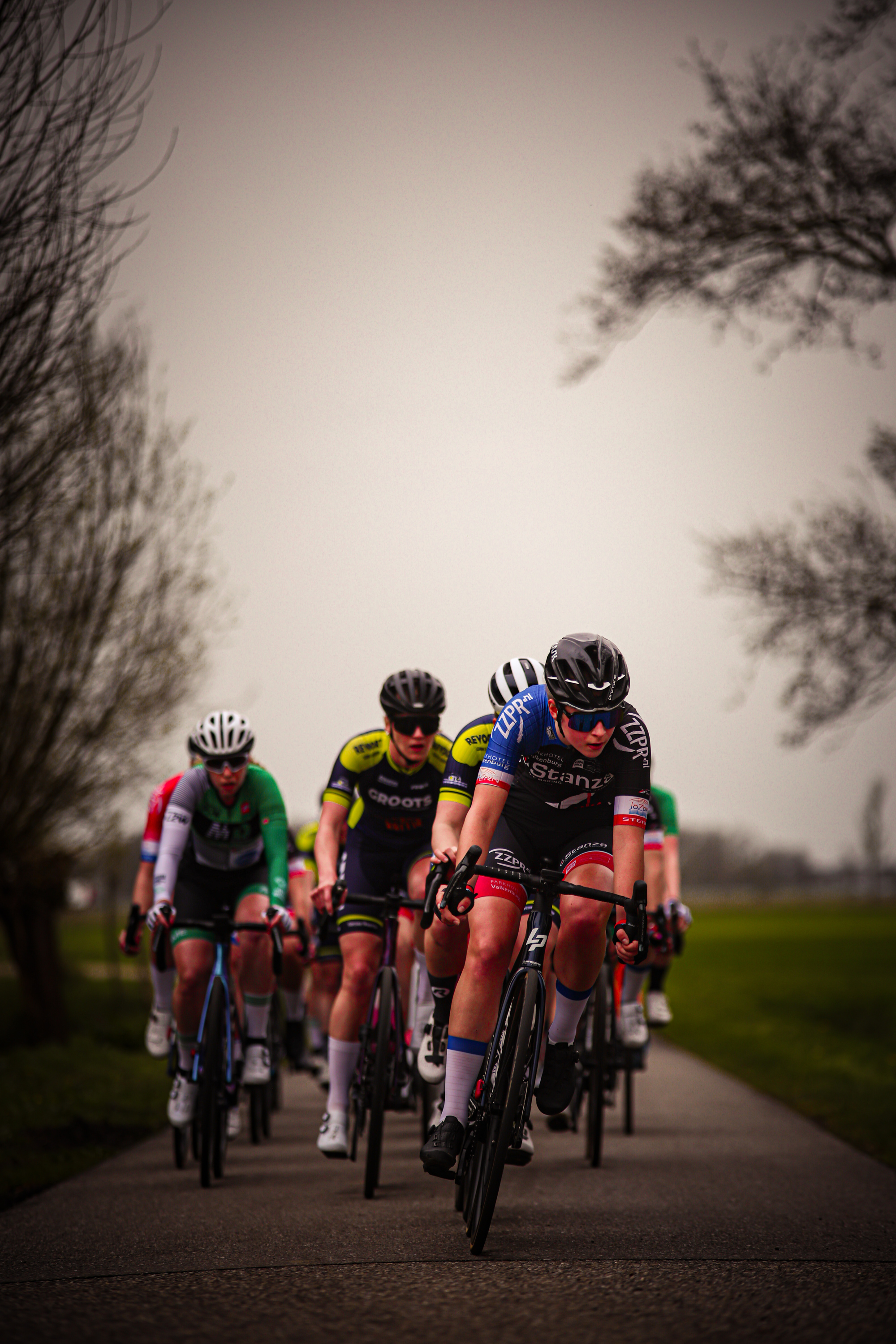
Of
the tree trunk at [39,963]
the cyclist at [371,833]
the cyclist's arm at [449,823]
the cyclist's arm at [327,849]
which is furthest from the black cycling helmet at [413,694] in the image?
the tree trunk at [39,963]

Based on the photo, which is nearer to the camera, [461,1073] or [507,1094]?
[507,1094]

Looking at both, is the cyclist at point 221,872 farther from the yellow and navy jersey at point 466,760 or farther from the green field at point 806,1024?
the green field at point 806,1024

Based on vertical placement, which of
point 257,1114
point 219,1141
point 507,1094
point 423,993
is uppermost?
point 423,993

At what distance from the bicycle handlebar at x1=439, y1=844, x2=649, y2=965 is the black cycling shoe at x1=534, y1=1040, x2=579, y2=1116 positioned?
62cm

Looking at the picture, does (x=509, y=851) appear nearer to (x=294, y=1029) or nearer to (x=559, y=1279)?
(x=559, y=1279)

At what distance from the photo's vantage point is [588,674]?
525cm

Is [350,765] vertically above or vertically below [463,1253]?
above

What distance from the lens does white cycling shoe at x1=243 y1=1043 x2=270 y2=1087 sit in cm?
779

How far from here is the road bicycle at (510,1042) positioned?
4.89 m

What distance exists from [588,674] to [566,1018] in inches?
59.1

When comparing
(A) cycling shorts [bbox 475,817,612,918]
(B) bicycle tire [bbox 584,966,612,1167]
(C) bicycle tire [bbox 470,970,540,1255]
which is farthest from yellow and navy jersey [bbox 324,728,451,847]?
(C) bicycle tire [bbox 470,970,540,1255]

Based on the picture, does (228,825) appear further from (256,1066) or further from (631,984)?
(631,984)

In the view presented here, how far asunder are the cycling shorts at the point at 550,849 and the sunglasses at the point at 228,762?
2063 millimetres

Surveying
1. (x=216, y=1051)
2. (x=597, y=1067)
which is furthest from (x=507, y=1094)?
(x=597, y=1067)
